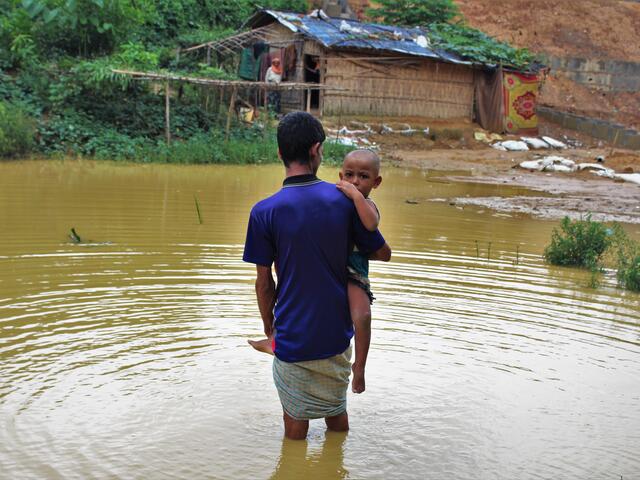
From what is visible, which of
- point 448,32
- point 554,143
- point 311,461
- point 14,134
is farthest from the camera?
point 448,32

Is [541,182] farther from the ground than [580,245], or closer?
farther from the ground

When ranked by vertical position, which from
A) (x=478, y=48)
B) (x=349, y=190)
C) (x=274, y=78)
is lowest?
(x=349, y=190)

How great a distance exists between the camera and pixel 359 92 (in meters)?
25.3

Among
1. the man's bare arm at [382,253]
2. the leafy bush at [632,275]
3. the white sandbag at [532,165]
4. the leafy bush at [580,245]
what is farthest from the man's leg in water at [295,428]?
the white sandbag at [532,165]

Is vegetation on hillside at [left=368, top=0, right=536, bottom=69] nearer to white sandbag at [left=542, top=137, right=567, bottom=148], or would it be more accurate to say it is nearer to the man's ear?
white sandbag at [left=542, top=137, right=567, bottom=148]

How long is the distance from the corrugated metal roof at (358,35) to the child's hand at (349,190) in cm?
2105

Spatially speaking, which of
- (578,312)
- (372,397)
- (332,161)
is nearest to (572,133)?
(332,161)

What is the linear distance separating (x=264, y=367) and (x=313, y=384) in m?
1.53

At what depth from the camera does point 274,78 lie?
2403 centimetres

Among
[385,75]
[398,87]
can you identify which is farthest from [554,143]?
[385,75]

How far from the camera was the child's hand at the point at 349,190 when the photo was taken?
128 inches

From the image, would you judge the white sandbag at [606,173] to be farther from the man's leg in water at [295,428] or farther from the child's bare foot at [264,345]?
the child's bare foot at [264,345]

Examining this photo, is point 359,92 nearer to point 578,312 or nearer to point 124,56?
point 124,56

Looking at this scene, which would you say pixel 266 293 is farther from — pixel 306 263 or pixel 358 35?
pixel 358 35
